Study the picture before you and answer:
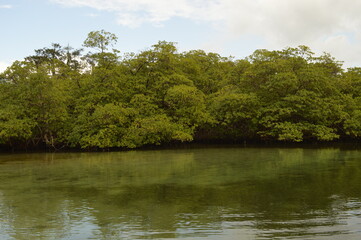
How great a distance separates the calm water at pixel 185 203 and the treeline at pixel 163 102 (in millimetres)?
13681

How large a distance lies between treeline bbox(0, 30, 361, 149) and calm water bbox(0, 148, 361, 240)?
44.9ft

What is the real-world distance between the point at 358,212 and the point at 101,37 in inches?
1241

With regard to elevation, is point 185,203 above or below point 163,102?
below

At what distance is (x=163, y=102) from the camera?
35906 millimetres

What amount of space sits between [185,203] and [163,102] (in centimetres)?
2555

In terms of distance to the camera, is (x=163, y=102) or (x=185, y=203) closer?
(x=185, y=203)

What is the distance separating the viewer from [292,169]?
698 inches

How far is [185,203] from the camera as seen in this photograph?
1080cm

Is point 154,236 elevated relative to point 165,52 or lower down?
lower down

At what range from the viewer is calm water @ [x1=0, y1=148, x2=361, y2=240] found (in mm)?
7945

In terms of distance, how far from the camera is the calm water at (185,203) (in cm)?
795

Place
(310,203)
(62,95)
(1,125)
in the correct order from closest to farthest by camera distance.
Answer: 1. (310,203)
2. (1,125)
3. (62,95)

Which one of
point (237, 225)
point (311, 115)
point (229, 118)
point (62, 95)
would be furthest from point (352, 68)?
point (237, 225)

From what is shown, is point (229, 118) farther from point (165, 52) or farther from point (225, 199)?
point (225, 199)
